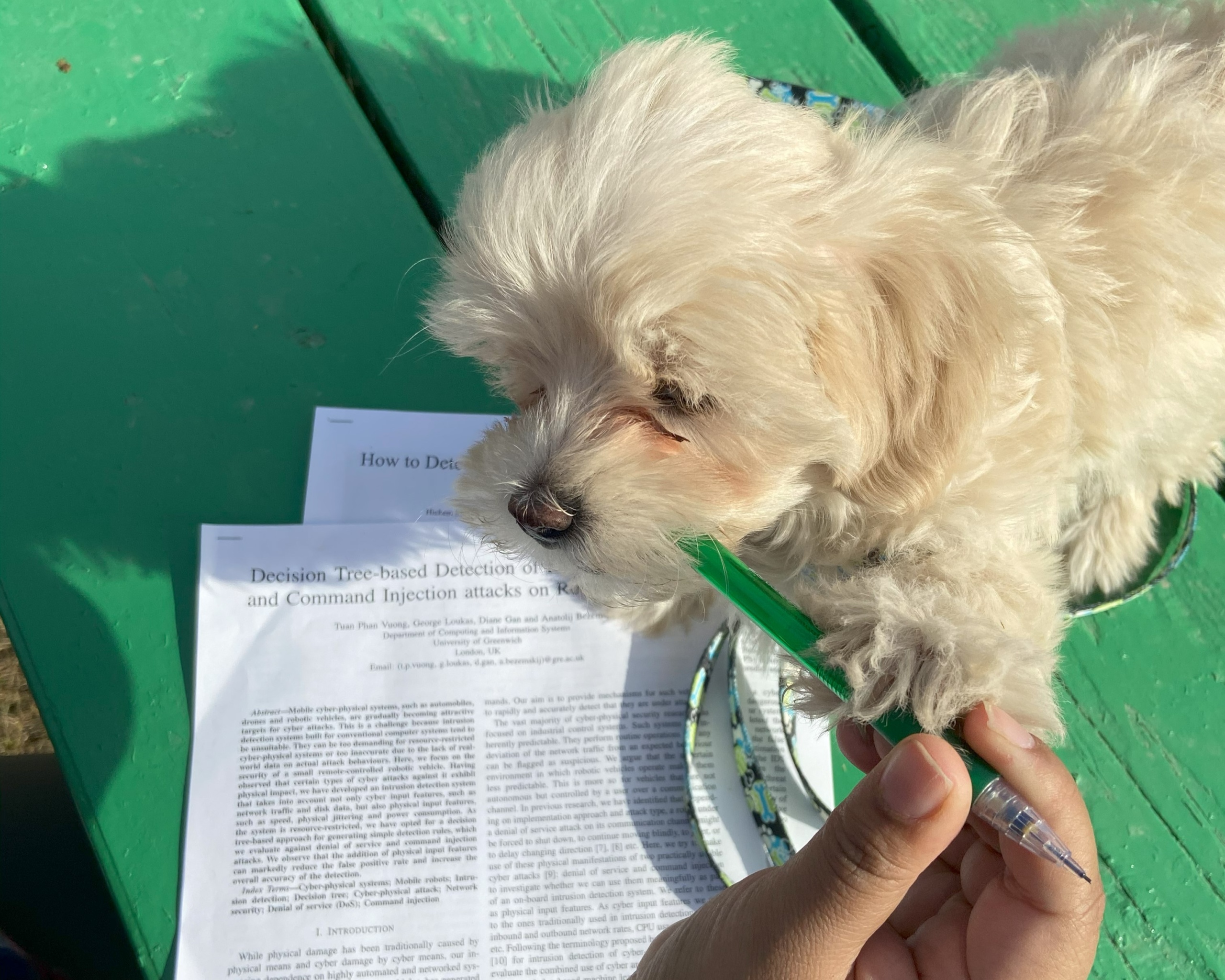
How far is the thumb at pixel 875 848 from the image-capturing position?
2.25 ft

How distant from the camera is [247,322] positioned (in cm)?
134

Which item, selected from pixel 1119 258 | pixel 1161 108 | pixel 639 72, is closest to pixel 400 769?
pixel 639 72

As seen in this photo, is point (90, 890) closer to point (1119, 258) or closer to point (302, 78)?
point (302, 78)

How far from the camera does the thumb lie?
69 centimetres

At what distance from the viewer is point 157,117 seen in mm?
1411

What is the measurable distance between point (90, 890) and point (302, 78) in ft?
4.90

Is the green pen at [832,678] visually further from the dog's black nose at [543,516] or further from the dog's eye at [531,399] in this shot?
the dog's eye at [531,399]

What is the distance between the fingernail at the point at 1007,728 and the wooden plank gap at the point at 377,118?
115 centimetres

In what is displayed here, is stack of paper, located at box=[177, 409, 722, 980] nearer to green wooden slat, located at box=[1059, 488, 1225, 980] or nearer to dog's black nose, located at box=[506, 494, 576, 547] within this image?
dog's black nose, located at box=[506, 494, 576, 547]

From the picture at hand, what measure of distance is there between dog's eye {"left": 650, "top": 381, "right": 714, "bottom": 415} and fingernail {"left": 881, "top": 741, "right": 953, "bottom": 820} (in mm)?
385

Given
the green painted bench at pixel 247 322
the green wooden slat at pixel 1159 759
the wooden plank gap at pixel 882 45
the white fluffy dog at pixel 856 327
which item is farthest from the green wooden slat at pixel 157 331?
the green wooden slat at pixel 1159 759

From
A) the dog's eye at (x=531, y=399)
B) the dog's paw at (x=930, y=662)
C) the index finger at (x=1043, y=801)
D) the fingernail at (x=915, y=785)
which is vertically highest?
the dog's eye at (x=531, y=399)

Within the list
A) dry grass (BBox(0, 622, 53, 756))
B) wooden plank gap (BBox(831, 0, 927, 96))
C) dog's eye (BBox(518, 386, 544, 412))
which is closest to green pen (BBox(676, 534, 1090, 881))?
dog's eye (BBox(518, 386, 544, 412))

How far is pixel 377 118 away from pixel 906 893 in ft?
4.90
